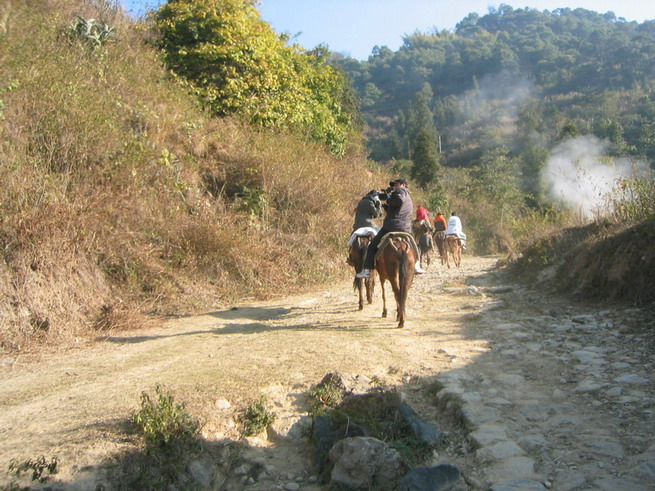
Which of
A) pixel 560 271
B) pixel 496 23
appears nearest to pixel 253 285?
pixel 560 271

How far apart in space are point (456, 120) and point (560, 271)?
9934 cm

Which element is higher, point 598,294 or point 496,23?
point 496,23

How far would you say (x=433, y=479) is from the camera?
3.96 meters

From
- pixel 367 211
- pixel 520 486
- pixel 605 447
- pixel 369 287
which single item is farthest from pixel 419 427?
pixel 367 211

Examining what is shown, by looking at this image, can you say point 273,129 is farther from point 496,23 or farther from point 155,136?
point 496,23

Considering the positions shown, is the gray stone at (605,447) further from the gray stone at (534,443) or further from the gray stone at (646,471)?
the gray stone at (534,443)

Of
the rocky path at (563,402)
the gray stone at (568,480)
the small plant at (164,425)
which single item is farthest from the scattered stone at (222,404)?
the gray stone at (568,480)

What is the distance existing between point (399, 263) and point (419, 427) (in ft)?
14.4

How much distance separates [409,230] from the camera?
381 inches

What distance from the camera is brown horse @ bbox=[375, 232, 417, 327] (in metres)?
9.00

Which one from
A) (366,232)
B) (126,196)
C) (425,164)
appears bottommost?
(366,232)

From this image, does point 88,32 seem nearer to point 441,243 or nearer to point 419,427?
point 419,427

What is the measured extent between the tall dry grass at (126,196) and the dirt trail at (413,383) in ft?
3.99

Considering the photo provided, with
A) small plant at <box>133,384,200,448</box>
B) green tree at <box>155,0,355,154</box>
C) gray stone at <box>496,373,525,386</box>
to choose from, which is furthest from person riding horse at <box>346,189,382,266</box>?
green tree at <box>155,0,355,154</box>
